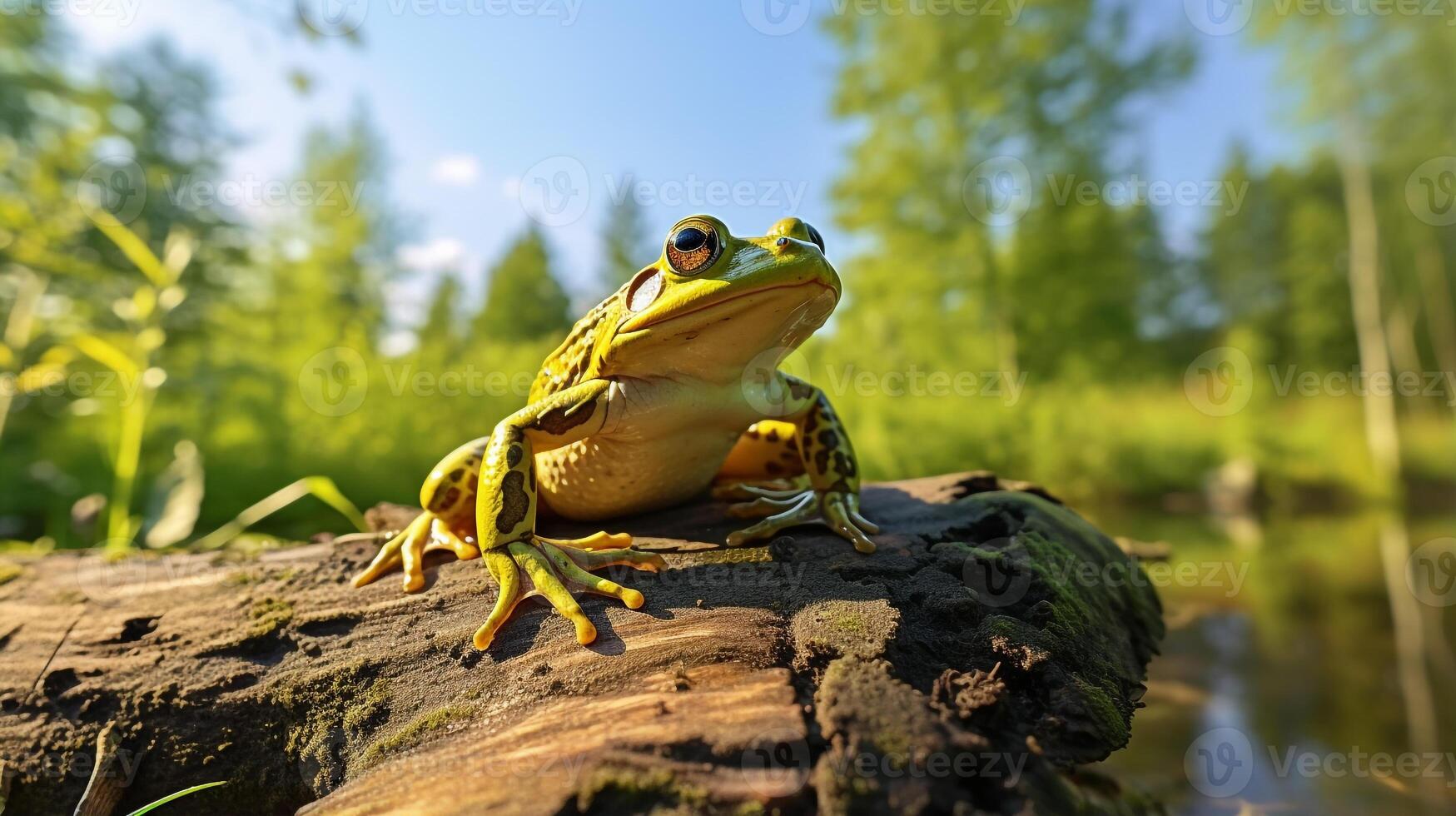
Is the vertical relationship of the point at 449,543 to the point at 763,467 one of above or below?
below

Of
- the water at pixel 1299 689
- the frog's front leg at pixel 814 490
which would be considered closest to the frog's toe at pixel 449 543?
the frog's front leg at pixel 814 490

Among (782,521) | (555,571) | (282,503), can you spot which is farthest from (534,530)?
(282,503)

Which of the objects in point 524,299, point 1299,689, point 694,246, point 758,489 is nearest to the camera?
point 694,246

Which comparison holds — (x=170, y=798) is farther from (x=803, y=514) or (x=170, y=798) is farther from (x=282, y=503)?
(x=282, y=503)

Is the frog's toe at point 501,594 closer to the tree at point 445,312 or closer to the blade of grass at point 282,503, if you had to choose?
the blade of grass at point 282,503

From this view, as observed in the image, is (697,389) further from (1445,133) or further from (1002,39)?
(1445,133)

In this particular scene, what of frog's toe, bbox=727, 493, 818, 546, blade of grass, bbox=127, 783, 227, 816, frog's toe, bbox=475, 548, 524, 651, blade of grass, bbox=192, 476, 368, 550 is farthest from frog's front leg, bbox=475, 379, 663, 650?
blade of grass, bbox=192, 476, 368, 550
